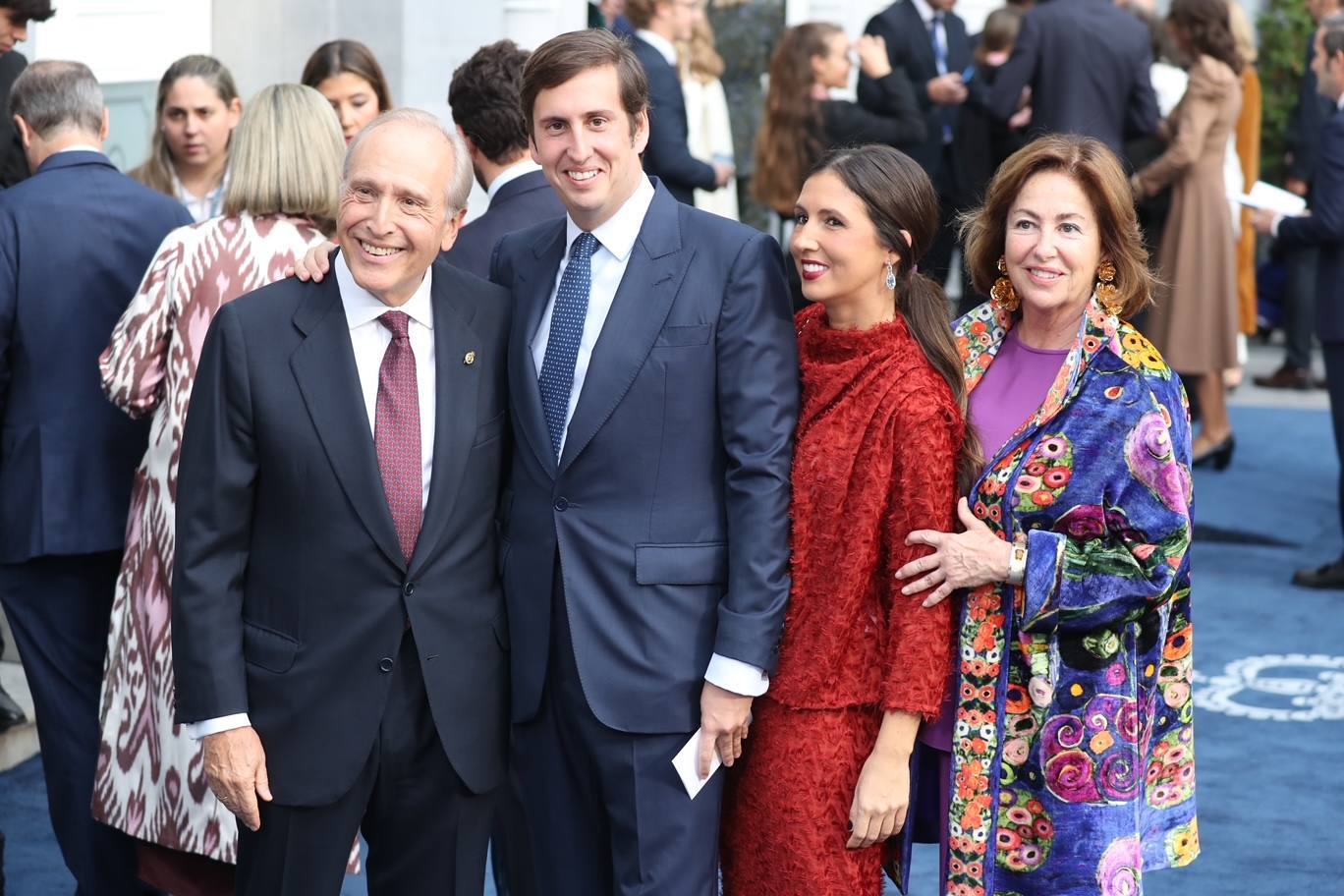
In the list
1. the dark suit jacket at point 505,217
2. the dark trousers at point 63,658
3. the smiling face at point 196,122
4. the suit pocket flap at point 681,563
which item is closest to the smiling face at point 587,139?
the suit pocket flap at point 681,563

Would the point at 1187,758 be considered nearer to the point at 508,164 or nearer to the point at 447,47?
the point at 508,164

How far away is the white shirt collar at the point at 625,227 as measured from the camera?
2809mm

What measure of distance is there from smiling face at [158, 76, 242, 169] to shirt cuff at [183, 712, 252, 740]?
253cm

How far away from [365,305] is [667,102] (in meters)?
4.28

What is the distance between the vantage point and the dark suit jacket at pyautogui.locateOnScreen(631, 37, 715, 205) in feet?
22.4

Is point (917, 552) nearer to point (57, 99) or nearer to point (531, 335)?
point (531, 335)

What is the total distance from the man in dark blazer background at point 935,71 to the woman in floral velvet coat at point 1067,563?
219 inches

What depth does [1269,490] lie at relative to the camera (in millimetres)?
8164

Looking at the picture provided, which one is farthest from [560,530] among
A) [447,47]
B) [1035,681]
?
[447,47]

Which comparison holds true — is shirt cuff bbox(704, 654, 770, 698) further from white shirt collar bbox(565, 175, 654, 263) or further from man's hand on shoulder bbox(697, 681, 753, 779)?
white shirt collar bbox(565, 175, 654, 263)

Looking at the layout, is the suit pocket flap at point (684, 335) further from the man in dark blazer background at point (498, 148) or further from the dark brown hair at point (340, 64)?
the dark brown hair at point (340, 64)

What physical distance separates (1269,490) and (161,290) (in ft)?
20.0

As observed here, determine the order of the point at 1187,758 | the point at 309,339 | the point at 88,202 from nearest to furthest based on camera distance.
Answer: the point at 309,339 → the point at 1187,758 → the point at 88,202

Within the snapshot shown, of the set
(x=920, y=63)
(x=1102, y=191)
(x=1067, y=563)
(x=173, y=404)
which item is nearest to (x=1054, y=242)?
(x=1102, y=191)
